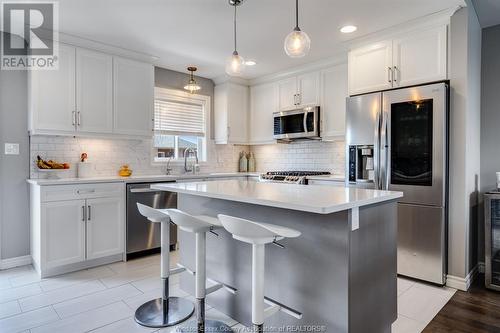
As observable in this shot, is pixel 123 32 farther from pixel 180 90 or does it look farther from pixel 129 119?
pixel 180 90

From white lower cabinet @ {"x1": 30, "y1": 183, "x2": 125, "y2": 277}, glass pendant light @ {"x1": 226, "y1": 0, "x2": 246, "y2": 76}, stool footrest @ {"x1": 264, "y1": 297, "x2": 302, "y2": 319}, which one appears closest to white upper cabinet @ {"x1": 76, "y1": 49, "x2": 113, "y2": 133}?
white lower cabinet @ {"x1": 30, "y1": 183, "x2": 125, "y2": 277}

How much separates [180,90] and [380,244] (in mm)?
3731

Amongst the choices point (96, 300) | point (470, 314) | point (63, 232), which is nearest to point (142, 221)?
point (63, 232)

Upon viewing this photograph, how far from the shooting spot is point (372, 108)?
3.20 metres

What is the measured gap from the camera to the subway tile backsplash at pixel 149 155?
11.8 feet

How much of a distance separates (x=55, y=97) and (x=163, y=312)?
2551mm

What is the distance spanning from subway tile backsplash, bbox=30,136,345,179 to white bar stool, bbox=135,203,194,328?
190 centimetres

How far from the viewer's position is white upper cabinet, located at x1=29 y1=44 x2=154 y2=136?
3.29 metres

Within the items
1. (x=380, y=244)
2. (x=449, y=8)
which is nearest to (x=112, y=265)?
(x=380, y=244)

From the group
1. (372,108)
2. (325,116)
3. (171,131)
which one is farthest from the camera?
(171,131)

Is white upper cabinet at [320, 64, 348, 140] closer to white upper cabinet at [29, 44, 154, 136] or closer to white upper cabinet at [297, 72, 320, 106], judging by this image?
white upper cabinet at [297, 72, 320, 106]

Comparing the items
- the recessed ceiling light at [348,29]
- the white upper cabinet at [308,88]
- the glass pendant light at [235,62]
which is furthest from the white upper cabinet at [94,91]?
the recessed ceiling light at [348,29]

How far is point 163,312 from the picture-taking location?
2320 mm

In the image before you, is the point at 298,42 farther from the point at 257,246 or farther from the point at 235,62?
the point at 257,246
